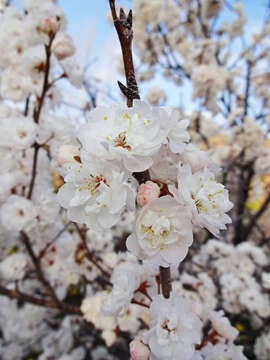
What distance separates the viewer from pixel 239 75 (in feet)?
9.95

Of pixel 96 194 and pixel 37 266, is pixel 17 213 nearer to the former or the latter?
pixel 37 266

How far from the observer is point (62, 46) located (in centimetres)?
100

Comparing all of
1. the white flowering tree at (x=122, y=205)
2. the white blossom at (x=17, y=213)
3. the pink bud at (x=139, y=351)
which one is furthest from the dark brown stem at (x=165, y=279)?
the white blossom at (x=17, y=213)

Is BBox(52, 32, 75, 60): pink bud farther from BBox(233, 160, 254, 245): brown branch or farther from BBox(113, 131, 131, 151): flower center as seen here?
BBox(233, 160, 254, 245): brown branch

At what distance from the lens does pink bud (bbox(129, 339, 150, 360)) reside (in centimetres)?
55

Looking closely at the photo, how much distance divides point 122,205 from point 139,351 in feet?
0.95

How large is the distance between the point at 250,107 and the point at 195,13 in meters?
1.26

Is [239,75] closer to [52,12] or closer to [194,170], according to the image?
[52,12]

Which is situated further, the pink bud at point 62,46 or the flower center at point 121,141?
the pink bud at point 62,46

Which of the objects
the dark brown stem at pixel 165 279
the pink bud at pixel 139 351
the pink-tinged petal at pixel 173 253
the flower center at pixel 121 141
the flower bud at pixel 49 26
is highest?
the flower bud at pixel 49 26

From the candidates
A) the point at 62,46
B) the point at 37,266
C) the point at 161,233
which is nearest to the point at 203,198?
the point at 161,233

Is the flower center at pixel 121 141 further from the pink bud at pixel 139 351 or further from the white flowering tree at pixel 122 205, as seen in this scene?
the pink bud at pixel 139 351

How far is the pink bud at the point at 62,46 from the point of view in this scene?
997mm

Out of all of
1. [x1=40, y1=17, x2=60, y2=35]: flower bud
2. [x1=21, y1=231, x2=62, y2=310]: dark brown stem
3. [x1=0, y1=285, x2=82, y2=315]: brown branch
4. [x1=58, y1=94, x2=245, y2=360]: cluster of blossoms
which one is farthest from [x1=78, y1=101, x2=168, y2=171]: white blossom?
[x1=0, y1=285, x2=82, y2=315]: brown branch
